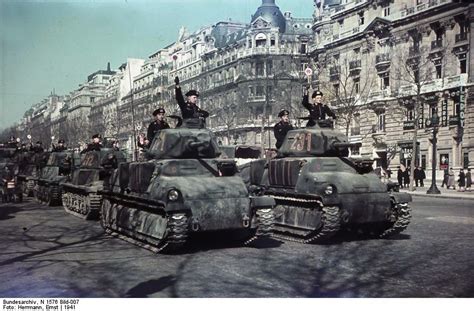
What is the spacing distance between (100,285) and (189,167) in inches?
139

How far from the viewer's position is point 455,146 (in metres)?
29.6

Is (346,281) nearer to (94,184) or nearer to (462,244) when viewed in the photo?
(462,244)

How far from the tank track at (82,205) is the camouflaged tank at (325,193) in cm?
477

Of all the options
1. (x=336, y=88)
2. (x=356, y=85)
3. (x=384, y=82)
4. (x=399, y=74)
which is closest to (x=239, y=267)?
(x=399, y=74)

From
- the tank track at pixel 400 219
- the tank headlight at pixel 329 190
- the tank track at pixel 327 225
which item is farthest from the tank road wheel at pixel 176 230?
the tank track at pixel 400 219

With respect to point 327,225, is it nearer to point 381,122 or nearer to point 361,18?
point 381,122

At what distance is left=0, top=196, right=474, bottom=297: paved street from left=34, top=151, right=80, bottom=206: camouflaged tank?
6.52m

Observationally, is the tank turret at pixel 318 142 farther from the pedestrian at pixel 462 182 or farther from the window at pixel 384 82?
the window at pixel 384 82

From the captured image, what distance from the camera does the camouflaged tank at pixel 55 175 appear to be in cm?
1919

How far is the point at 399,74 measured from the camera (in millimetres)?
33219

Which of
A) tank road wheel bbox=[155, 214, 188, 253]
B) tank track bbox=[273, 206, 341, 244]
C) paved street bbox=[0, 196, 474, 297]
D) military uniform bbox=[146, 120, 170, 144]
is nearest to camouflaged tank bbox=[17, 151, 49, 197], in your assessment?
paved street bbox=[0, 196, 474, 297]

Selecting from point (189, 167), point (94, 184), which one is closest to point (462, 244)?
point (189, 167)

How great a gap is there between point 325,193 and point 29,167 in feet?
59.2

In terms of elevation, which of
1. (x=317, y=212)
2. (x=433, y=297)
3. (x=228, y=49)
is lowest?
(x=433, y=297)
